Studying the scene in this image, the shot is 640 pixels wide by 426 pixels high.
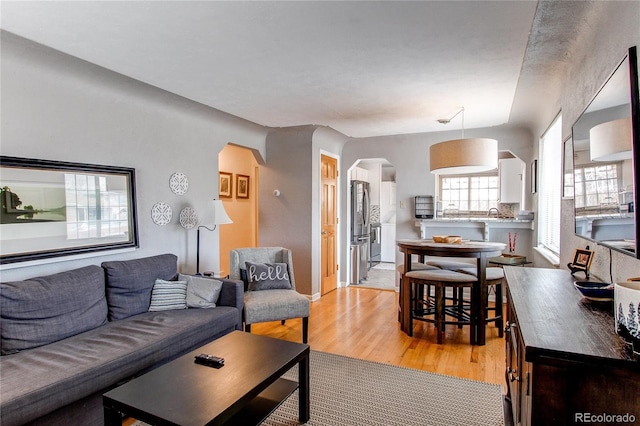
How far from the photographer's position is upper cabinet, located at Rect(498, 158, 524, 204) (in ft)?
16.0

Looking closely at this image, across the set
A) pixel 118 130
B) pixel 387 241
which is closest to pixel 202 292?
pixel 118 130

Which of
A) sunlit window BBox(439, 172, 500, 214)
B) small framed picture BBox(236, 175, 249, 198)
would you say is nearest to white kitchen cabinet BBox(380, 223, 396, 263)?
sunlit window BBox(439, 172, 500, 214)

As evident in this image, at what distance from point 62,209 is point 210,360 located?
1828 mm

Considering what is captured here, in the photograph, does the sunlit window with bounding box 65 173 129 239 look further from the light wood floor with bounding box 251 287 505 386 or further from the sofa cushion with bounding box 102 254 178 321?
the light wood floor with bounding box 251 287 505 386

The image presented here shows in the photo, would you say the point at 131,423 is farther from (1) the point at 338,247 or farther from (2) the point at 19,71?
(1) the point at 338,247

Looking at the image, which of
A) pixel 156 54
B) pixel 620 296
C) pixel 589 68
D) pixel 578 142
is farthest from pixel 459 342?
pixel 156 54

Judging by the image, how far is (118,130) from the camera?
126 inches

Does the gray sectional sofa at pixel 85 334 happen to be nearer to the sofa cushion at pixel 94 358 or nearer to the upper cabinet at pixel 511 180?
the sofa cushion at pixel 94 358

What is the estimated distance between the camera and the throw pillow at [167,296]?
2979mm

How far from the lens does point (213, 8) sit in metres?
1.83

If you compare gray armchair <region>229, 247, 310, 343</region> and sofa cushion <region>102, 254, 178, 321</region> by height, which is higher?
sofa cushion <region>102, 254, 178, 321</region>

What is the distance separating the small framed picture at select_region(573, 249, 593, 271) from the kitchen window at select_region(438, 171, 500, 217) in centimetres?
390

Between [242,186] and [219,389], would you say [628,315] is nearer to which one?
[219,389]

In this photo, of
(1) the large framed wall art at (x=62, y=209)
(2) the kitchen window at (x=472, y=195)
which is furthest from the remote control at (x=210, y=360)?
(2) the kitchen window at (x=472, y=195)
